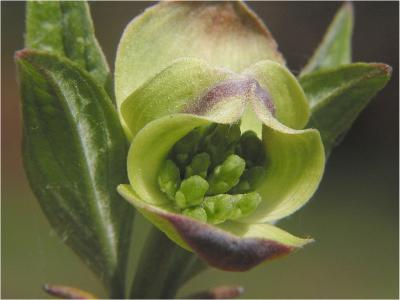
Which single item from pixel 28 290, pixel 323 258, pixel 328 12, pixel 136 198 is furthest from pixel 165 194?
pixel 328 12

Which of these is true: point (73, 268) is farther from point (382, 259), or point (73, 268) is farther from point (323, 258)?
point (382, 259)

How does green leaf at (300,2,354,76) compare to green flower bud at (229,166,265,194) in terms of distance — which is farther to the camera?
green leaf at (300,2,354,76)

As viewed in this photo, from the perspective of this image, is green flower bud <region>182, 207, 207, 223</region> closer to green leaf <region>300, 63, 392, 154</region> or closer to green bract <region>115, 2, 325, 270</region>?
green bract <region>115, 2, 325, 270</region>

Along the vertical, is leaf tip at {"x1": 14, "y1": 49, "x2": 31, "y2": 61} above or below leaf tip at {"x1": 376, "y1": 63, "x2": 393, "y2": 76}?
above

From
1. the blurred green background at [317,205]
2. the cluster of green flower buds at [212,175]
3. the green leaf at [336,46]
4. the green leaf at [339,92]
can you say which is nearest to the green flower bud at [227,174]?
the cluster of green flower buds at [212,175]

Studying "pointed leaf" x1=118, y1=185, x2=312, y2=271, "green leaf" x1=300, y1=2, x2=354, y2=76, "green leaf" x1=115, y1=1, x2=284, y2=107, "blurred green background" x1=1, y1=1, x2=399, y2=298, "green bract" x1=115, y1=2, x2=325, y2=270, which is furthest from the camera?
"blurred green background" x1=1, y1=1, x2=399, y2=298

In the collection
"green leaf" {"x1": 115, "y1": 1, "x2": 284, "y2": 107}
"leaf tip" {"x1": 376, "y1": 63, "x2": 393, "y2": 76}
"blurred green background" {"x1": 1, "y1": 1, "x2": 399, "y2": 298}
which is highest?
"green leaf" {"x1": 115, "y1": 1, "x2": 284, "y2": 107}

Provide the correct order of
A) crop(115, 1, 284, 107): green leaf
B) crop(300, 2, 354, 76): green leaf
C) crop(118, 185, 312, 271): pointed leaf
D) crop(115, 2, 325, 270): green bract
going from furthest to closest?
crop(300, 2, 354, 76): green leaf, crop(115, 1, 284, 107): green leaf, crop(115, 2, 325, 270): green bract, crop(118, 185, 312, 271): pointed leaf

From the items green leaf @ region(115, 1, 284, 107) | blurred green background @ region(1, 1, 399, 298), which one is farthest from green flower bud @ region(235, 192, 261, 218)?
blurred green background @ region(1, 1, 399, 298)

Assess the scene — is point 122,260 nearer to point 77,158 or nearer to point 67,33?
point 77,158
